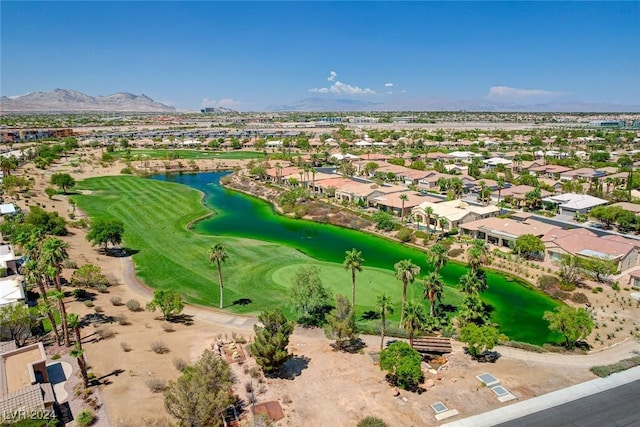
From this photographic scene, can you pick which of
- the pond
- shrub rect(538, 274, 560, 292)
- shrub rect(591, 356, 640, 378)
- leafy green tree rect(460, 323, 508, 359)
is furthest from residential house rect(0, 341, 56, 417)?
shrub rect(538, 274, 560, 292)

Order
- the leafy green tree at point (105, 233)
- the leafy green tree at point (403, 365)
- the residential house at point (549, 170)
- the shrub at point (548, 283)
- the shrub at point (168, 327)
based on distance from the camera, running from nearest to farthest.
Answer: the leafy green tree at point (403, 365) → the shrub at point (168, 327) → the shrub at point (548, 283) → the leafy green tree at point (105, 233) → the residential house at point (549, 170)

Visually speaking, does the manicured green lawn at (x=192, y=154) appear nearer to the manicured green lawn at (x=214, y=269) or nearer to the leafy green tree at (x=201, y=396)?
the manicured green lawn at (x=214, y=269)

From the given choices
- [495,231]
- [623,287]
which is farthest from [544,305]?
[495,231]

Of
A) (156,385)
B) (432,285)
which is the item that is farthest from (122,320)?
(432,285)

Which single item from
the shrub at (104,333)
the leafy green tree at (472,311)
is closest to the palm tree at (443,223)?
the leafy green tree at (472,311)

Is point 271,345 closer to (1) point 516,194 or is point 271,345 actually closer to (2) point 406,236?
(2) point 406,236
